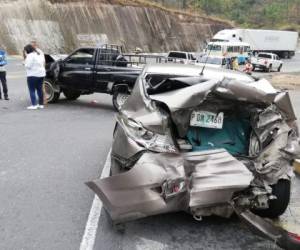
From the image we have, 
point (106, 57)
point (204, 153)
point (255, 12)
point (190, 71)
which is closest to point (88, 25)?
point (106, 57)

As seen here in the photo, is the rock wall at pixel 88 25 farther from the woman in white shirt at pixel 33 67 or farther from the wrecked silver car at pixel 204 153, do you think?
the wrecked silver car at pixel 204 153

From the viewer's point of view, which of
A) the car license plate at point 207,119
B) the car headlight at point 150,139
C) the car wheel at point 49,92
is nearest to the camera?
Answer: the car headlight at point 150,139

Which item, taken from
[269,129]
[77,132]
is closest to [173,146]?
[269,129]

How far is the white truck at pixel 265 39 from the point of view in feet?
190

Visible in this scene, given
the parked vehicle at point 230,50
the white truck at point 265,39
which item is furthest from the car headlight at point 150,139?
the white truck at point 265,39

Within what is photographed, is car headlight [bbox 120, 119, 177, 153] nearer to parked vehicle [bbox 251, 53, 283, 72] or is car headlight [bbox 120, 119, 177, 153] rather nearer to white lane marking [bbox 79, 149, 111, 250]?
white lane marking [bbox 79, 149, 111, 250]

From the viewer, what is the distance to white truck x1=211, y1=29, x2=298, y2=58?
58.1 m

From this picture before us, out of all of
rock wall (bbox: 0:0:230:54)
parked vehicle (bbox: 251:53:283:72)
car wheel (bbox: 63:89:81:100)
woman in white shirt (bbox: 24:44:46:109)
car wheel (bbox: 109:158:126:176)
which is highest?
car wheel (bbox: 109:158:126:176)

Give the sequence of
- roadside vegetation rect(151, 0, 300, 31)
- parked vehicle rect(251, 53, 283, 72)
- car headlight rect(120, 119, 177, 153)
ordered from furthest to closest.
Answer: roadside vegetation rect(151, 0, 300, 31) < parked vehicle rect(251, 53, 283, 72) < car headlight rect(120, 119, 177, 153)

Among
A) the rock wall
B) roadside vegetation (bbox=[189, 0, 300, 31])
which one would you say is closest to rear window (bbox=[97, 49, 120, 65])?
the rock wall

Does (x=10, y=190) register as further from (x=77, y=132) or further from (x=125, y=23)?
(x=125, y=23)

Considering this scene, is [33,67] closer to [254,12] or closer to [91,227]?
[91,227]

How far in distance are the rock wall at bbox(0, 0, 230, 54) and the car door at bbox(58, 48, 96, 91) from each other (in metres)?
25.6

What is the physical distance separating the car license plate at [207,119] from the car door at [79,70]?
26.6 feet
